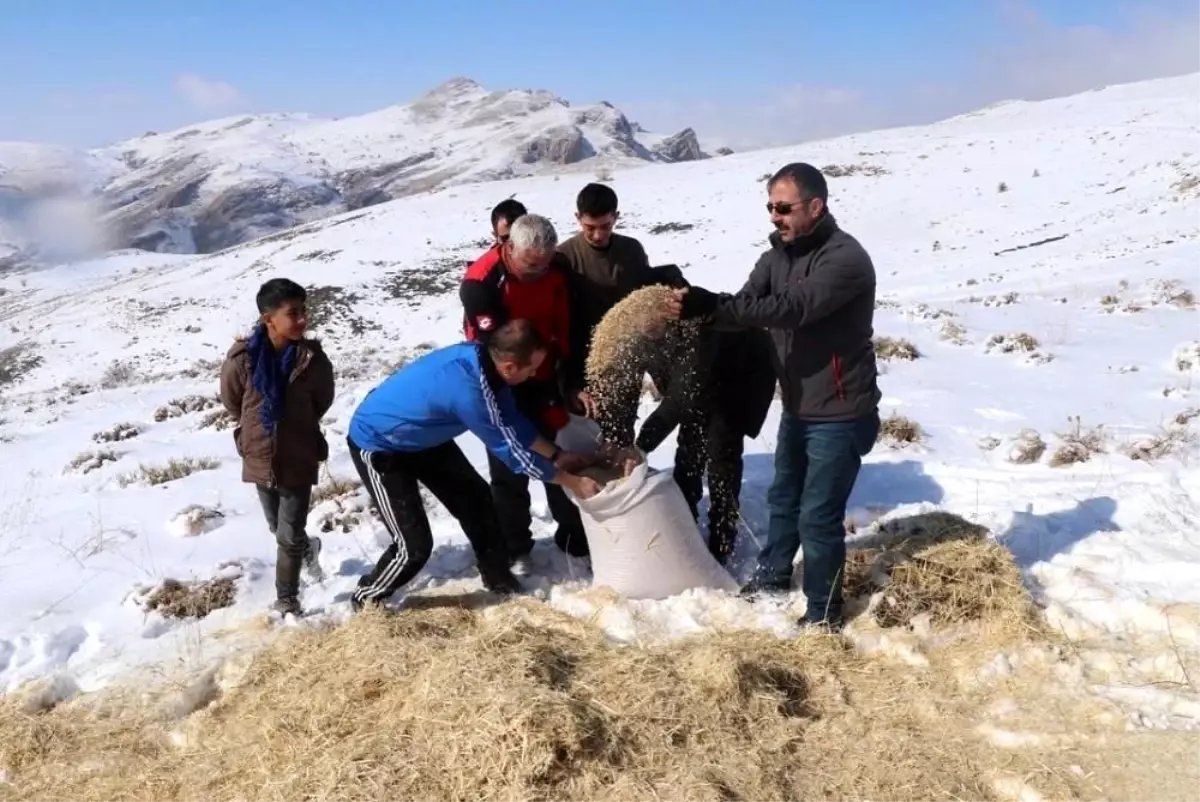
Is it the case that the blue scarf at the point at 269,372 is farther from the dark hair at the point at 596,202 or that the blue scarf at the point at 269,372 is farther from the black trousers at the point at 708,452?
the black trousers at the point at 708,452

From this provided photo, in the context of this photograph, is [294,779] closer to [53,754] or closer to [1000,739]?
[53,754]

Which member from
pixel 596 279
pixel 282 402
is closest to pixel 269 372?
pixel 282 402

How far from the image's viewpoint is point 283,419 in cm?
430

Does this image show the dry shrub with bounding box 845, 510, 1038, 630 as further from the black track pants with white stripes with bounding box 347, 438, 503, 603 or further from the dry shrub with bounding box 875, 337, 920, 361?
the dry shrub with bounding box 875, 337, 920, 361

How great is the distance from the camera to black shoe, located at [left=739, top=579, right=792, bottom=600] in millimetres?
4477

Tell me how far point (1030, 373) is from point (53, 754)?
8502 mm

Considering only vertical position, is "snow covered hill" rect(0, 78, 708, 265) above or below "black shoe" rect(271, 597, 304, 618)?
above

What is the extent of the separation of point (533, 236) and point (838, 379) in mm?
1604

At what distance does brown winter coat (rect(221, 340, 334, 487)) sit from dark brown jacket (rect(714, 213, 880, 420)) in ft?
7.13

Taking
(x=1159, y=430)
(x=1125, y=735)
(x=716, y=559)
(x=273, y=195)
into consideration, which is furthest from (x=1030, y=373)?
(x=273, y=195)

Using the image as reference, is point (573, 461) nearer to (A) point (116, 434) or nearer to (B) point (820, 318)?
(B) point (820, 318)

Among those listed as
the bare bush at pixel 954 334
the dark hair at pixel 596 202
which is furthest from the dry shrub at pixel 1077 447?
the dark hair at pixel 596 202

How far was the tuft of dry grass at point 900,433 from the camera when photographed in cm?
650

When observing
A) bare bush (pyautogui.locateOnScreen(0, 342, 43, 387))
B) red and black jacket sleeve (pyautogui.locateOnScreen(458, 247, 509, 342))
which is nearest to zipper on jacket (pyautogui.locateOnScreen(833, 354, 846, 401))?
red and black jacket sleeve (pyautogui.locateOnScreen(458, 247, 509, 342))
